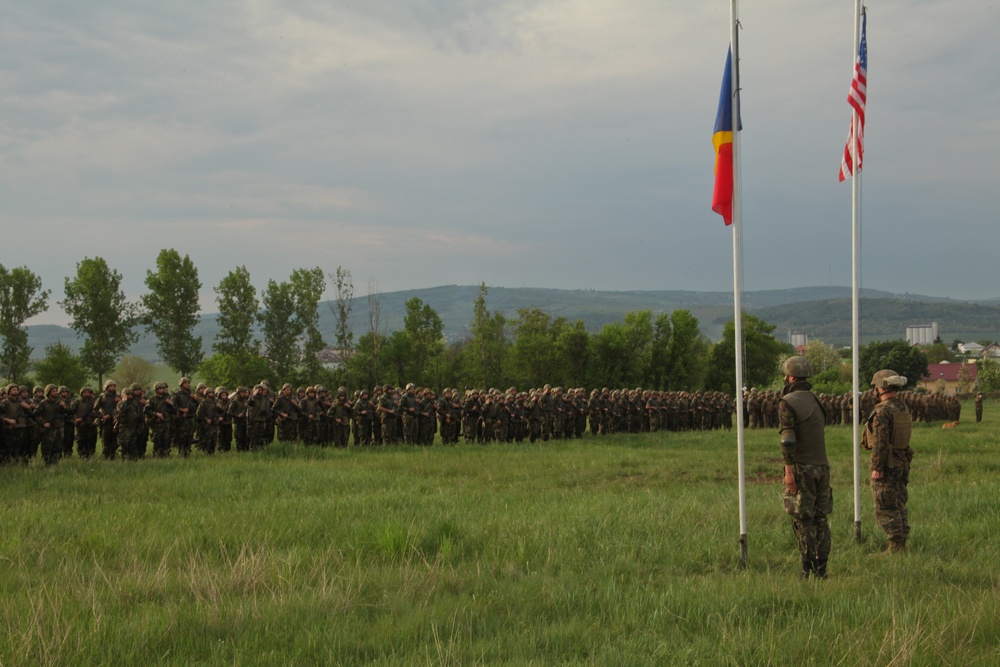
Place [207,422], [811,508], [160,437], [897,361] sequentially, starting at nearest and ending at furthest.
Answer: [811,508] → [160,437] → [207,422] → [897,361]

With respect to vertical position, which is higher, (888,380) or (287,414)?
(888,380)

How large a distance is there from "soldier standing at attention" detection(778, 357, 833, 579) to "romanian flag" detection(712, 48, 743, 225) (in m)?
1.97

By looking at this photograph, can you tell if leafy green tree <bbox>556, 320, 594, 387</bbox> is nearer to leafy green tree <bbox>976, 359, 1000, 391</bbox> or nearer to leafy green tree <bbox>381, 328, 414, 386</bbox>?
leafy green tree <bbox>381, 328, 414, 386</bbox>

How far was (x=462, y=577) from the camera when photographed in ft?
26.2

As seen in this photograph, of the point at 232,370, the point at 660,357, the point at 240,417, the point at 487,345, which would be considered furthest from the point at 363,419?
the point at 660,357

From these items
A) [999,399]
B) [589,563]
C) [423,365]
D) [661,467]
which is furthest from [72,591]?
[999,399]

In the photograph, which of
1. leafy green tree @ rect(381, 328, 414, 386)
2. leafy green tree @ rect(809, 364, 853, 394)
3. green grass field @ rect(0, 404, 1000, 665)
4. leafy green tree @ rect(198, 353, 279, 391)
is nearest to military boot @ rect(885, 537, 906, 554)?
green grass field @ rect(0, 404, 1000, 665)

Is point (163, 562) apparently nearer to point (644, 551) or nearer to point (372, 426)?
point (644, 551)

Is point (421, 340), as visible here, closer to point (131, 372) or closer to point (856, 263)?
point (131, 372)

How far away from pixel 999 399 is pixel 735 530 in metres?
90.1

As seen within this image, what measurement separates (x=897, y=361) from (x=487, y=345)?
48.6 meters

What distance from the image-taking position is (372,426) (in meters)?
26.2

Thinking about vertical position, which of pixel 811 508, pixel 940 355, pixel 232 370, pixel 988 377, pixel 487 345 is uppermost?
pixel 487 345

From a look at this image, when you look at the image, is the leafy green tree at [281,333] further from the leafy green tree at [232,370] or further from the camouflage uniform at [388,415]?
the camouflage uniform at [388,415]
